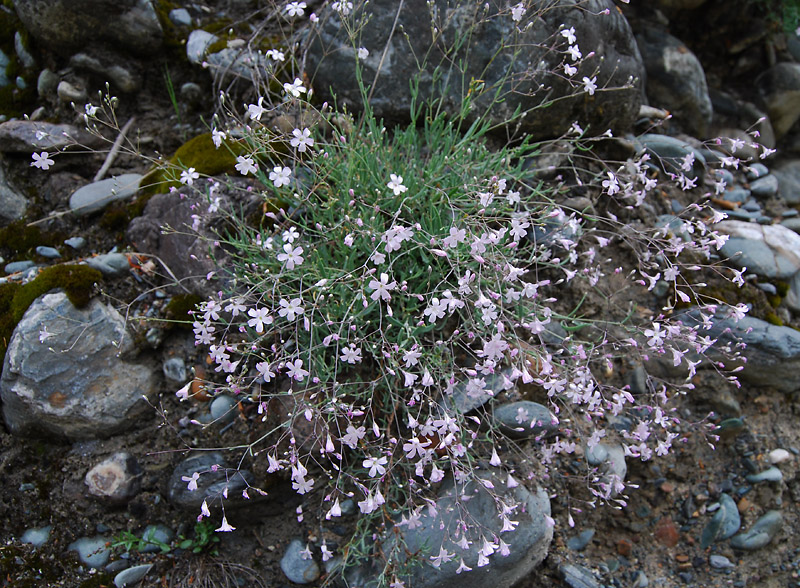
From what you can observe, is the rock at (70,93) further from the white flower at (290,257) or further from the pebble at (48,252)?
the white flower at (290,257)

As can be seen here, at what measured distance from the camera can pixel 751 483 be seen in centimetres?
355

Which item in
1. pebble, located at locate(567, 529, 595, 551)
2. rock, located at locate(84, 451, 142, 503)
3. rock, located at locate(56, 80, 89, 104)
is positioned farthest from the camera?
rock, located at locate(56, 80, 89, 104)

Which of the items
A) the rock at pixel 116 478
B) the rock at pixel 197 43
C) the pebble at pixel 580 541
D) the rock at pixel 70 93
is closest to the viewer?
the rock at pixel 116 478

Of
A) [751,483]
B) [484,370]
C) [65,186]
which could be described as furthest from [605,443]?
[65,186]

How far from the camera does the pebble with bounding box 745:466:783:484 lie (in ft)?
11.5

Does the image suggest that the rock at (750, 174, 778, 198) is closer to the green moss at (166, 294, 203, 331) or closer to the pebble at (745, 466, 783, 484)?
the pebble at (745, 466, 783, 484)

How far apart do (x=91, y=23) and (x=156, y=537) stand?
3.53 m

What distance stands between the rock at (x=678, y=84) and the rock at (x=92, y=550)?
5.01 m

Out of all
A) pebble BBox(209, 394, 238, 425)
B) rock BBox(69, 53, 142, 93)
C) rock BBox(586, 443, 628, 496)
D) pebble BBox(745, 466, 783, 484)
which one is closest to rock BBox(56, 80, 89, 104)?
rock BBox(69, 53, 142, 93)

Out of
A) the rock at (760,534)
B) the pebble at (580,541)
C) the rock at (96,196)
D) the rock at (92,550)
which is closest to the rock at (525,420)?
the pebble at (580,541)

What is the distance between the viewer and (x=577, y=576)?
3.13 metres

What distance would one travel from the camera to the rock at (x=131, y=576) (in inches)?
121

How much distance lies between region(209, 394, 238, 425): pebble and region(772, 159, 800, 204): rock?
14.8ft

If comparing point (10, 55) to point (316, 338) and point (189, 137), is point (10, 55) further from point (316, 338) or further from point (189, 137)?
point (316, 338)
